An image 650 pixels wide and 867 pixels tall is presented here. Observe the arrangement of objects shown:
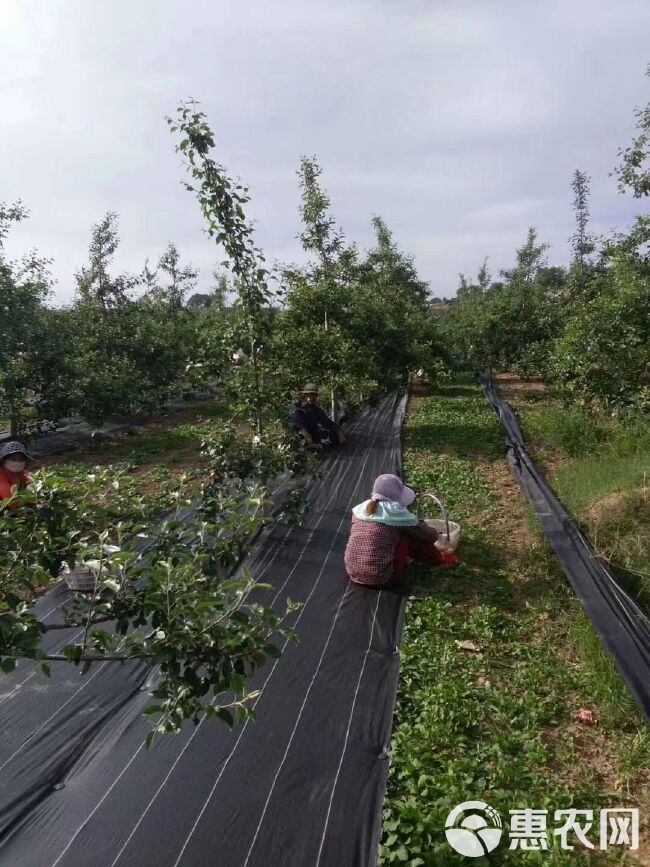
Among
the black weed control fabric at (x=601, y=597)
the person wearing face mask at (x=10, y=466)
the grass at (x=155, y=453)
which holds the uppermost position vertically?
the person wearing face mask at (x=10, y=466)

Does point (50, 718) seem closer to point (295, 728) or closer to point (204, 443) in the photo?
point (295, 728)

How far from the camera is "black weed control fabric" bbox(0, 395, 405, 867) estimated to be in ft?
7.63

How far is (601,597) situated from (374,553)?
5.40 feet

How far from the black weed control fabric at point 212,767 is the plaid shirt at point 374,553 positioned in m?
0.37

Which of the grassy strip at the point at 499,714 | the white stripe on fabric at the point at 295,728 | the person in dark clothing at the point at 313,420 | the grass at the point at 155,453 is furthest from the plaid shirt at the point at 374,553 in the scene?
the person in dark clothing at the point at 313,420

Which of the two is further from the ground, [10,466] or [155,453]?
[10,466]

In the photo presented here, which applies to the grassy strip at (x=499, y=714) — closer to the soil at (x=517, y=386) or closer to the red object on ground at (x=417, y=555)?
the red object on ground at (x=417, y=555)

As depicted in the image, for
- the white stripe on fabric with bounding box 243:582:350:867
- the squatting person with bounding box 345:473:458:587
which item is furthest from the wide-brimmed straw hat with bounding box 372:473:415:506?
the white stripe on fabric with bounding box 243:582:350:867

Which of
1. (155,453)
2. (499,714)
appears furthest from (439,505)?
(155,453)

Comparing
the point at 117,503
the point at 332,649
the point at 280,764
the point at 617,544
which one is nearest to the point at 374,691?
the point at 332,649

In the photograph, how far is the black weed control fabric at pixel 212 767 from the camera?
2324mm

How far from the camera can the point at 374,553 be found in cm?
429

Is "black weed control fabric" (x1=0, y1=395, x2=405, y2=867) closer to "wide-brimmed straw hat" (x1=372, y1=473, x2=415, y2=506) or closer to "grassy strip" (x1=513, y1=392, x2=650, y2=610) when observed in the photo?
"wide-brimmed straw hat" (x1=372, y1=473, x2=415, y2=506)

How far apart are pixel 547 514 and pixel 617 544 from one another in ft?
3.01
